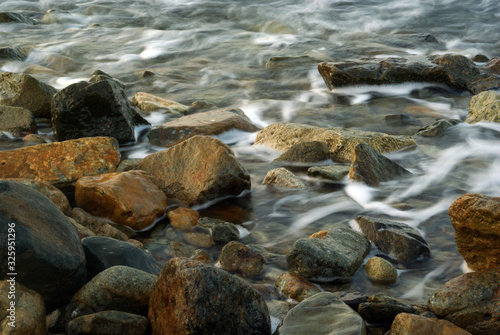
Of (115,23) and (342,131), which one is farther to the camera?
(115,23)

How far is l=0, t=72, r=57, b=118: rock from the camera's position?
5.32m

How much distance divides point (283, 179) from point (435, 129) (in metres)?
2.02

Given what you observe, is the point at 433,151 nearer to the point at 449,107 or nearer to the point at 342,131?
the point at 342,131

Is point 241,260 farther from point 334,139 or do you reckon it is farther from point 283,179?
point 334,139

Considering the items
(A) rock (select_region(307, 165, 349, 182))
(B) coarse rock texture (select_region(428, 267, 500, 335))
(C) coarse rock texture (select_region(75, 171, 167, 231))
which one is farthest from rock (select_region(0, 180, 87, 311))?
(A) rock (select_region(307, 165, 349, 182))

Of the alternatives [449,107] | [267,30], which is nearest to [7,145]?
[449,107]

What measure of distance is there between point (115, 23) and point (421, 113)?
26.7ft

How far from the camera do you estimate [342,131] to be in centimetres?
477

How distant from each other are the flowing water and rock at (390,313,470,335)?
1.85ft

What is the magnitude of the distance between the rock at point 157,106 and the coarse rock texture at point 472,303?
3965mm

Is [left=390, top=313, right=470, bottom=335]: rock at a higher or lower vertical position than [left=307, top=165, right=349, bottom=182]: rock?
higher

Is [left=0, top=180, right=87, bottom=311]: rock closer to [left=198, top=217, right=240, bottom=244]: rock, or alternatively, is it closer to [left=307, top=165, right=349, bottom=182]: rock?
[left=198, top=217, right=240, bottom=244]: rock

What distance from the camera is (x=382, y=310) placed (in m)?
2.39

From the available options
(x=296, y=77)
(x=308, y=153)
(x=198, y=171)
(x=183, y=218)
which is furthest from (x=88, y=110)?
(x=296, y=77)
